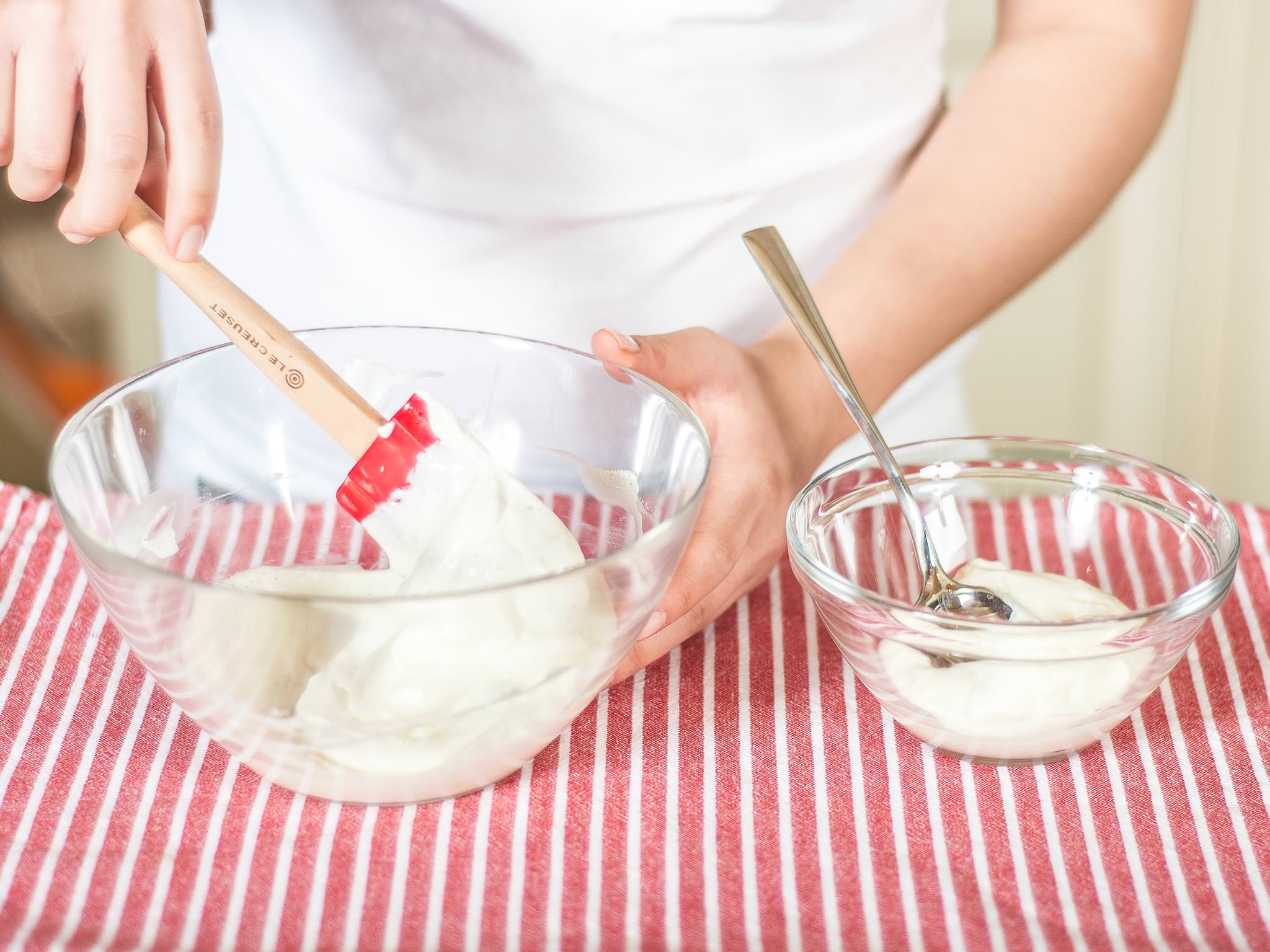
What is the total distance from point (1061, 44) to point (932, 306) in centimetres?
25

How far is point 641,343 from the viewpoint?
2.11ft

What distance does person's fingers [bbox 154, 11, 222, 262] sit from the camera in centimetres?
57

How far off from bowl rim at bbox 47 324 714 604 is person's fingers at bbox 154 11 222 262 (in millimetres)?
92

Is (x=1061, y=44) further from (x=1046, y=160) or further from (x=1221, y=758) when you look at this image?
(x=1221, y=758)

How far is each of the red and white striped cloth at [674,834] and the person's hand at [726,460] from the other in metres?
0.05

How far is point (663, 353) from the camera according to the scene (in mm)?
656

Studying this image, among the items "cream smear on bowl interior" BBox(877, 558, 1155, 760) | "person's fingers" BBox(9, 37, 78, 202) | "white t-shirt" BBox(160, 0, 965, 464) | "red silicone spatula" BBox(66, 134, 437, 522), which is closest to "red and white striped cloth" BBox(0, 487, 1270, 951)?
"cream smear on bowl interior" BBox(877, 558, 1155, 760)

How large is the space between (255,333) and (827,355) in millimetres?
297

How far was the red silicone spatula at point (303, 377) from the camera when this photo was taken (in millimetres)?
596

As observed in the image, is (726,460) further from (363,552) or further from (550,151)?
(550,151)

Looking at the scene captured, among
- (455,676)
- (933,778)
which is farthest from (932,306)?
(455,676)

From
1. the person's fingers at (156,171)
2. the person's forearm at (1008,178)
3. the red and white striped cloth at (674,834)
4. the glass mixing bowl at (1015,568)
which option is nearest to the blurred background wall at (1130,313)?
the person's forearm at (1008,178)

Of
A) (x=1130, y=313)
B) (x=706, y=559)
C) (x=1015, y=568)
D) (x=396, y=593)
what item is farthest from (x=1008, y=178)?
(x=1130, y=313)

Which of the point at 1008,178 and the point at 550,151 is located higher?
the point at 550,151
